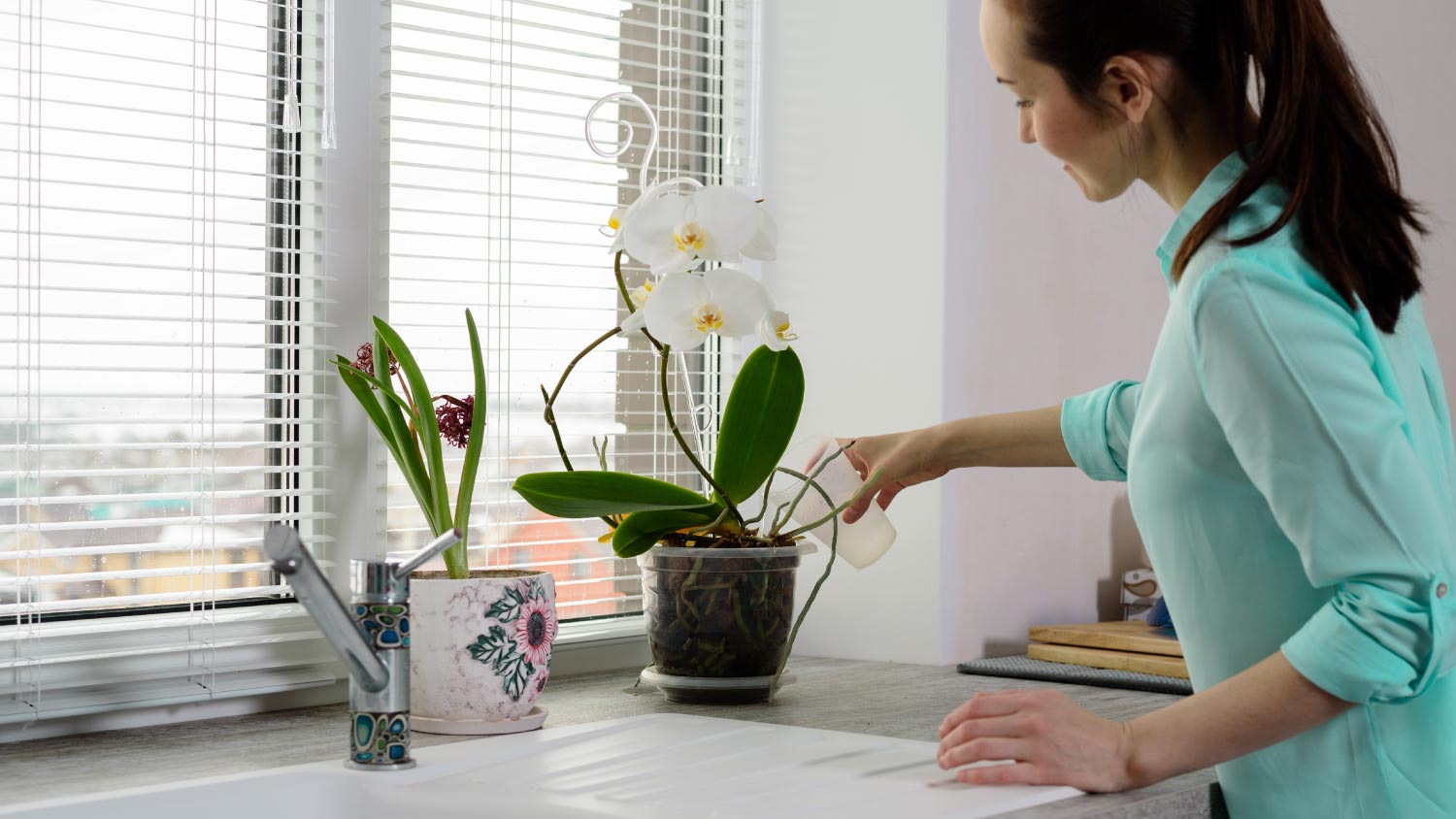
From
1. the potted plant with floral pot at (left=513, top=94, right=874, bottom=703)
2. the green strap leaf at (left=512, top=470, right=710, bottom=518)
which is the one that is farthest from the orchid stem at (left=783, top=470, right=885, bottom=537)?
the green strap leaf at (left=512, top=470, right=710, bottom=518)

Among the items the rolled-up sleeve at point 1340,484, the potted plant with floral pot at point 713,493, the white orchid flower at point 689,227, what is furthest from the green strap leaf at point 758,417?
the rolled-up sleeve at point 1340,484

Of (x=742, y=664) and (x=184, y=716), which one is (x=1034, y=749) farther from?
(x=184, y=716)

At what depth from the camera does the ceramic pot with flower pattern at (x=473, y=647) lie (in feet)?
4.15

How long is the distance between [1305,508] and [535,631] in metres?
0.69

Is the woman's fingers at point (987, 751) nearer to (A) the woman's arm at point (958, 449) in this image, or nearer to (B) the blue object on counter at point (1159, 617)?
(A) the woman's arm at point (958, 449)

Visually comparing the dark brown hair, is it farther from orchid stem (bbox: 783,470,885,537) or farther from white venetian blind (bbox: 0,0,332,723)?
white venetian blind (bbox: 0,0,332,723)

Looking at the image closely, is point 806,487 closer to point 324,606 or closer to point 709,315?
point 709,315

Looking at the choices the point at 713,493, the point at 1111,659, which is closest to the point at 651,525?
the point at 713,493

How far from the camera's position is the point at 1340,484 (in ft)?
2.88

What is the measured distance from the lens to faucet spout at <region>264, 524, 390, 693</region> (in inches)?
37.9

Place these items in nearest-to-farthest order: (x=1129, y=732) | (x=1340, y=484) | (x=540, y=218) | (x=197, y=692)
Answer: (x=1340, y=484) < (x=1129, y=732) < (x=197, y=692) < (x=540, y=218)

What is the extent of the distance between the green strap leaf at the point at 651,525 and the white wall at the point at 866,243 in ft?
1.44

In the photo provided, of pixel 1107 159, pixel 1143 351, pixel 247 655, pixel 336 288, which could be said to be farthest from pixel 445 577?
pixel 1143 351

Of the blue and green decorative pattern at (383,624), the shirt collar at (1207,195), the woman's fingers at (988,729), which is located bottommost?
the woman's fingers at (988,729)
